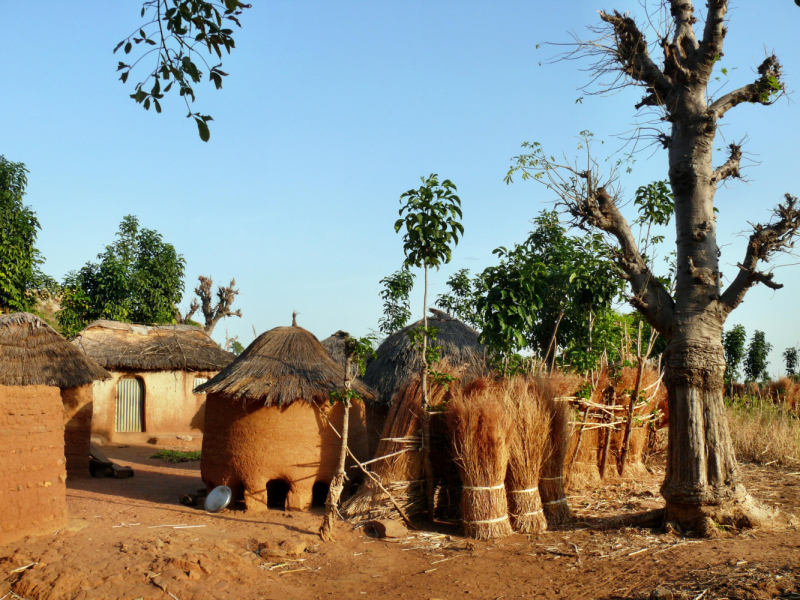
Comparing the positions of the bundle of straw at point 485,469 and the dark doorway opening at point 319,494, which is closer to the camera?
the bundle of straw at point 485,469

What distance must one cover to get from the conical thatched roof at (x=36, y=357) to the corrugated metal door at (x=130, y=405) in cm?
571

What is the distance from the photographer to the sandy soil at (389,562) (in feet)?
14.9

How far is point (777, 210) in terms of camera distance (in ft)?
19.0

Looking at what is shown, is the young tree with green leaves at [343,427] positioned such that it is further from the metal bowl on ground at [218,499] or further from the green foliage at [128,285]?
the green foliage at [128,285]

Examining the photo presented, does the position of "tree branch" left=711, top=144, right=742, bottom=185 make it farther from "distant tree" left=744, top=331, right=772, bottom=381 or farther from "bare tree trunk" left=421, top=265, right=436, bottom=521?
"distant tree" left=744, top=331, right=772, bottom=381

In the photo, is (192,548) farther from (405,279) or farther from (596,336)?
(405,279)

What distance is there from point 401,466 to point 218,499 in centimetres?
240

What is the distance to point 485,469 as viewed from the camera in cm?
606

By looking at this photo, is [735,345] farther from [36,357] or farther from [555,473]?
[36,357]

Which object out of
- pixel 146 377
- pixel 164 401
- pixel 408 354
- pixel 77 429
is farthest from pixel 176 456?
pixel 408 354

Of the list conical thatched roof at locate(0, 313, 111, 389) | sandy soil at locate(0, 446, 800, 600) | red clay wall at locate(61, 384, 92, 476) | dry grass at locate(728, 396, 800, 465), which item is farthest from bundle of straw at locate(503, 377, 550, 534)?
conical thatched roof at locate(0, 313, 111, 389)

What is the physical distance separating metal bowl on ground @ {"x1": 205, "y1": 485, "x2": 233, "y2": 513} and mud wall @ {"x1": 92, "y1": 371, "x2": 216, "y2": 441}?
→ 9.70m

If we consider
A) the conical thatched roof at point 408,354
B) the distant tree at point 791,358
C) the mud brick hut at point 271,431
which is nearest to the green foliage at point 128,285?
the conical thatched roof at point 408,354

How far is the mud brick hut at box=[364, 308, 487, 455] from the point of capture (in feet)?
37.8
